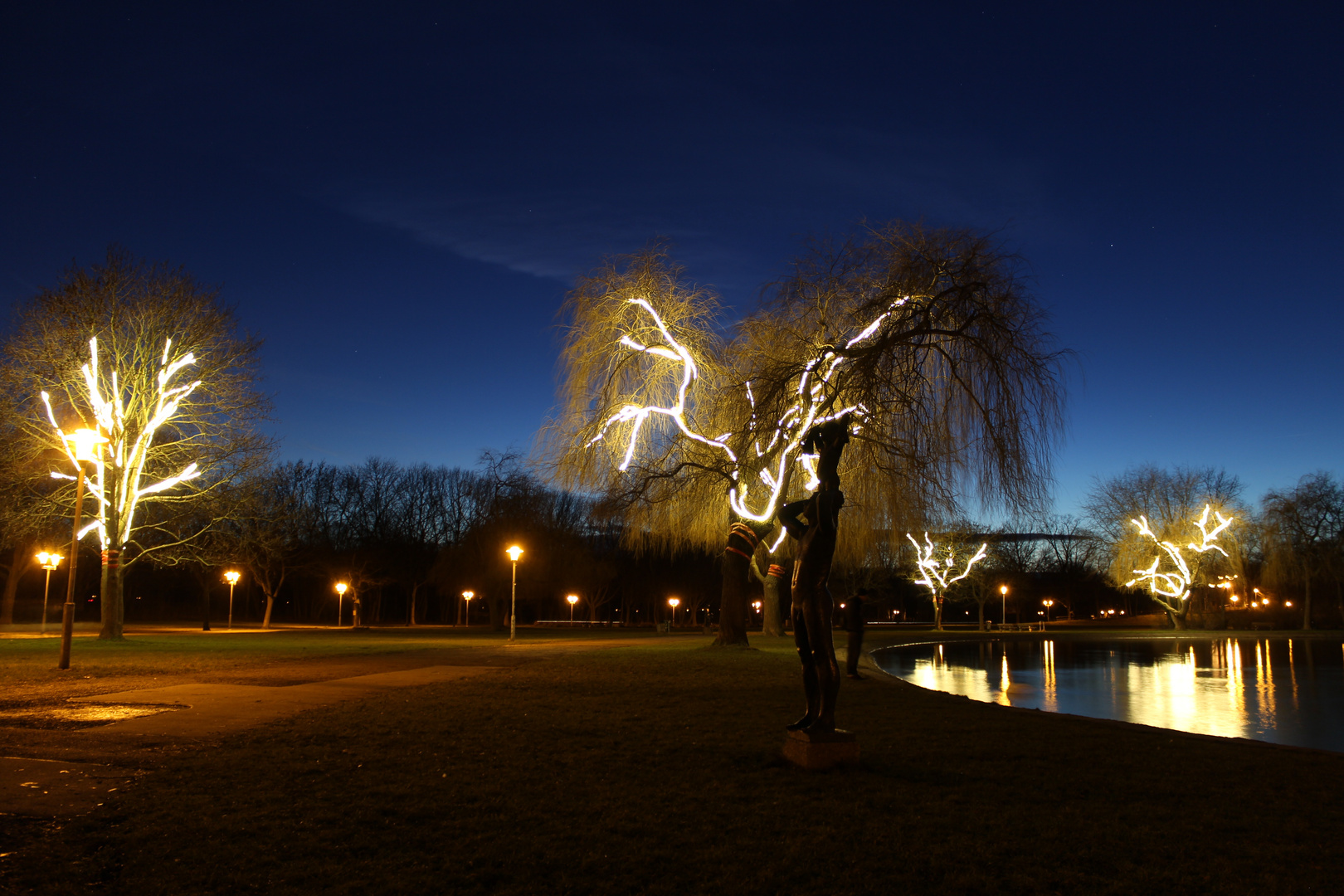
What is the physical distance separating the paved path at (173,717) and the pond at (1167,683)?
926cm

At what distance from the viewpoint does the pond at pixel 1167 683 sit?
1062 cm

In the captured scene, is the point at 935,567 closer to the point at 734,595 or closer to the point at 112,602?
Result: the point at 734,595

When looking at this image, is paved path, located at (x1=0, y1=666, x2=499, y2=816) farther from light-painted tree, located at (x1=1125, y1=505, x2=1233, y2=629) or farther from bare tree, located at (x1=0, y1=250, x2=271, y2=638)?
light-painted tree, located at (x1=1125, y1=505, x2=1233, y2=629)

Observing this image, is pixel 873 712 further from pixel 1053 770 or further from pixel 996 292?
pixel 996 292

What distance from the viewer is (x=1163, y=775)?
6.37 metres

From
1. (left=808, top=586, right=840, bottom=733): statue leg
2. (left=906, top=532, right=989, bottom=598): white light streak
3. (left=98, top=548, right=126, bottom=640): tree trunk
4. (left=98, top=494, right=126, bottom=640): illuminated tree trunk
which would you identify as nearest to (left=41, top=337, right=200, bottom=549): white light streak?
(left=98, top=494, right=126, bottom=640): illuminated tree trunk

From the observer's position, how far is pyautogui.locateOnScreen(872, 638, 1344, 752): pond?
1062 cm

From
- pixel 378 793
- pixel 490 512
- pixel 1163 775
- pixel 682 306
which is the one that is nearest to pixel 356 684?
pixel 378 793

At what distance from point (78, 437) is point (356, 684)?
6633mm

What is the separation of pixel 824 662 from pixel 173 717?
6819mm

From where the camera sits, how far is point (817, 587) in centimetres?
696

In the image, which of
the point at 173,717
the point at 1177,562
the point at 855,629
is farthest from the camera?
the point at 1177,562

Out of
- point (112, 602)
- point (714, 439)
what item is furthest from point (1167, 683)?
point (112, 602)

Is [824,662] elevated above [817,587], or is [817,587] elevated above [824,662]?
[817,587]
